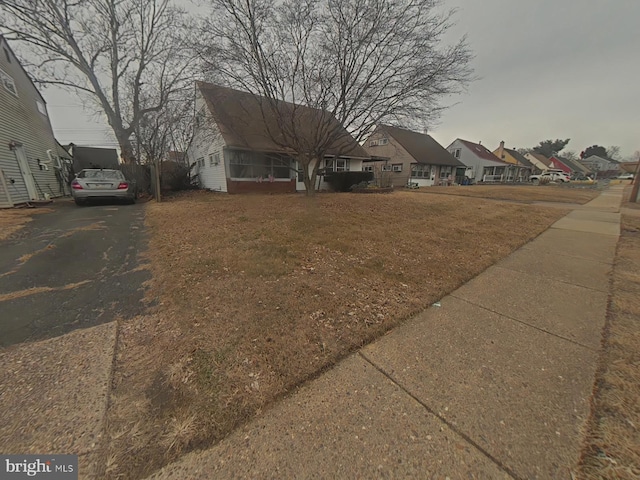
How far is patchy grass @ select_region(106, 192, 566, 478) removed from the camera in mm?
1505

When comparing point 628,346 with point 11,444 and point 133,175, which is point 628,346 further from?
point 133,175

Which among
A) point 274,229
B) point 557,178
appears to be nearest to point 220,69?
point 274,229

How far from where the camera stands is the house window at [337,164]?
688 inches

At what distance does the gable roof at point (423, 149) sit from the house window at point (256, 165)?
13821 mm

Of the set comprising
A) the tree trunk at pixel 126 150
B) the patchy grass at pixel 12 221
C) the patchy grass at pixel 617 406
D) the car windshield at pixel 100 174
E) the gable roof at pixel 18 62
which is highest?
the gable roof at pixel 18 62

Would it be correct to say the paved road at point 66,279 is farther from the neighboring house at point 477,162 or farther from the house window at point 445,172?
the neighboring house at point 477,162

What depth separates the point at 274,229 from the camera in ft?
18.4

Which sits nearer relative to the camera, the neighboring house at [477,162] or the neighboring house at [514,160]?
the neighboring house at [477,162]

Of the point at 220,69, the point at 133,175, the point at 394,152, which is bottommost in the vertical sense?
the point at 133,175

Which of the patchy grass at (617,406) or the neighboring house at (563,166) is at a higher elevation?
the neighboring house at (563,166)

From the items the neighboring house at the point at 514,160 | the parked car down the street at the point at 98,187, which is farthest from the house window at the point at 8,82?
the neighboring house at the point at 514,160

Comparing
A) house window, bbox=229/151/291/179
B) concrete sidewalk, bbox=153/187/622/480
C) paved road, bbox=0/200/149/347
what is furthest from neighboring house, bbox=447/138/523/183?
paved road, bbox=0/200/149/347

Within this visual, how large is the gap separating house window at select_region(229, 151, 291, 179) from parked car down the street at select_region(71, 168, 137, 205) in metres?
5.41

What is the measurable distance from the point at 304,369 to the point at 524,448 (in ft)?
4.44
